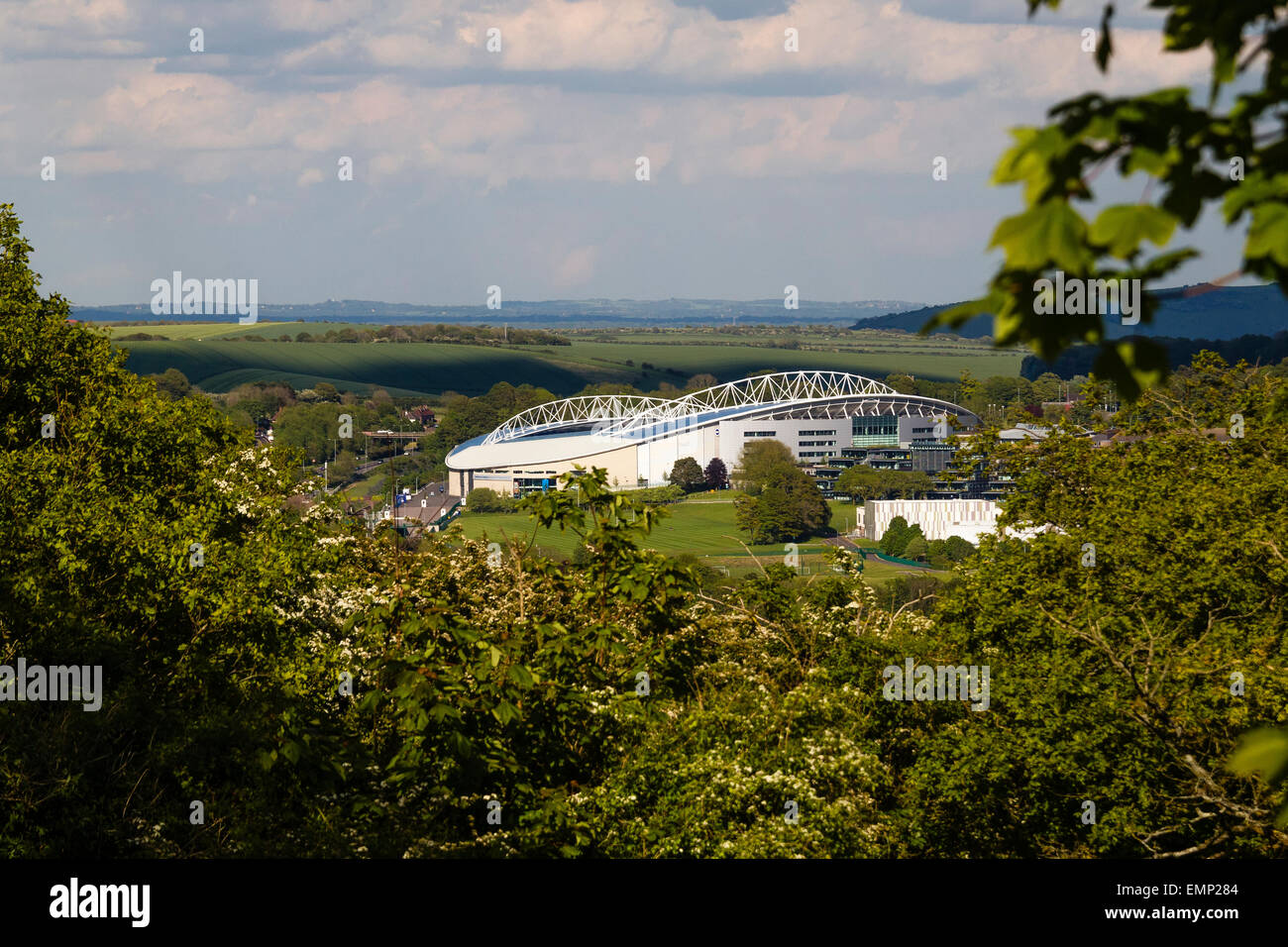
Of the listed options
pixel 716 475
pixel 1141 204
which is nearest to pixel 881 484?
pixel 716 475

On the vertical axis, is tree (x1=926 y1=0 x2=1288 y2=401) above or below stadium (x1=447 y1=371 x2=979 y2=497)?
below

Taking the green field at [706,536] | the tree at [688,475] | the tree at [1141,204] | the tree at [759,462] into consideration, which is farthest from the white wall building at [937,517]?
the tree at [1141,204]

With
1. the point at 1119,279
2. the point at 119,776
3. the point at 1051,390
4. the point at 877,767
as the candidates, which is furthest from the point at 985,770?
the point at 1051,390

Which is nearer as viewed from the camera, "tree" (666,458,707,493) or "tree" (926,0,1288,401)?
"tree" (926,0,1288,401)

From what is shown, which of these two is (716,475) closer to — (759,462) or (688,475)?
(688,475)

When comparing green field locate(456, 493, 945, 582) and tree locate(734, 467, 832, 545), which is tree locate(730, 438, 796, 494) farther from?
tree locate(734, 467, 832, 545)

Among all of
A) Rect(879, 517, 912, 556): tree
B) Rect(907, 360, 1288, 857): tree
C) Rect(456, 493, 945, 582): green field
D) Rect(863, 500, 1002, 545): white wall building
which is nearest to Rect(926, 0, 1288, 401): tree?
Rect(907, 360, 1288, 857): tree

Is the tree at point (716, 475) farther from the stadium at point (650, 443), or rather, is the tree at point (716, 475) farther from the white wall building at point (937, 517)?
the white wall building at point (937, 517)
